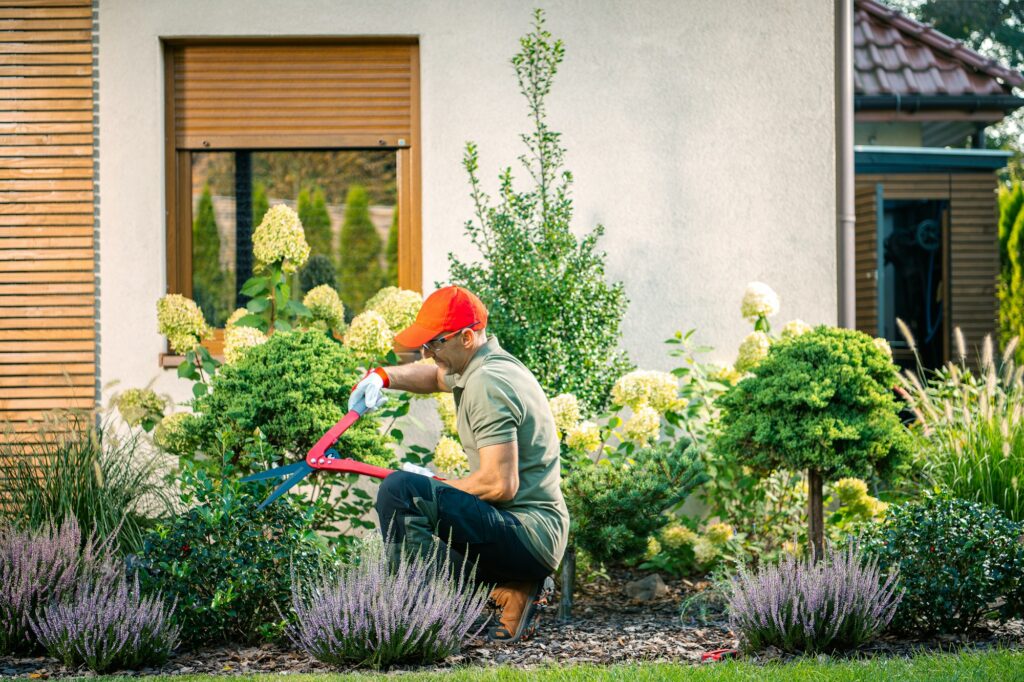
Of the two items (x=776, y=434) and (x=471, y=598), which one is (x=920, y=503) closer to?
(x=776, y=434)

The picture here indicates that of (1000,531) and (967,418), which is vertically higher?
(967,418)

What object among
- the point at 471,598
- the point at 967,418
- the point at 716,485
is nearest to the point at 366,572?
the point at 471,598

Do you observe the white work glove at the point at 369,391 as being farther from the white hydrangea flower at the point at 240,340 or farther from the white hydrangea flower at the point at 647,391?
the white hydrangea flower at the point at 647,391

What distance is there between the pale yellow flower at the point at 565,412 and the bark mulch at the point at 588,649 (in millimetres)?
1011

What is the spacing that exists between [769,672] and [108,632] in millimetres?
2569

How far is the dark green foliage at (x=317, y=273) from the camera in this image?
6988 millimetres

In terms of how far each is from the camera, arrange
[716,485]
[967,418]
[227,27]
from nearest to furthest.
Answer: [967,418] → [716,485] → [227,27]

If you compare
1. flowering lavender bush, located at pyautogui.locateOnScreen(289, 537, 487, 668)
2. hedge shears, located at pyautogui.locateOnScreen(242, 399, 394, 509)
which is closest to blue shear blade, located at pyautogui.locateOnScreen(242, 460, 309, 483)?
hedge shears, located at pyautogui.locateOnScreen(242, 399, 394, 509)

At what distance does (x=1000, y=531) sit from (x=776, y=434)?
106 cm

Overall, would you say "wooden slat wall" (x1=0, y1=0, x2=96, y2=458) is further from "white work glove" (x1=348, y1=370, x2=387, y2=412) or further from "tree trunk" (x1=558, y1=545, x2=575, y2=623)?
"tree trunk" (x1=558, y1=545, x2=575, y2=623)

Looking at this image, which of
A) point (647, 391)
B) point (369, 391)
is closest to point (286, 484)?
point (369, 391)

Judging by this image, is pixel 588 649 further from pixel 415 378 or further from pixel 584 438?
pixel 415 378

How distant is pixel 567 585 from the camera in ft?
17.4

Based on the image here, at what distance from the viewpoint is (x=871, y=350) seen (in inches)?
202
